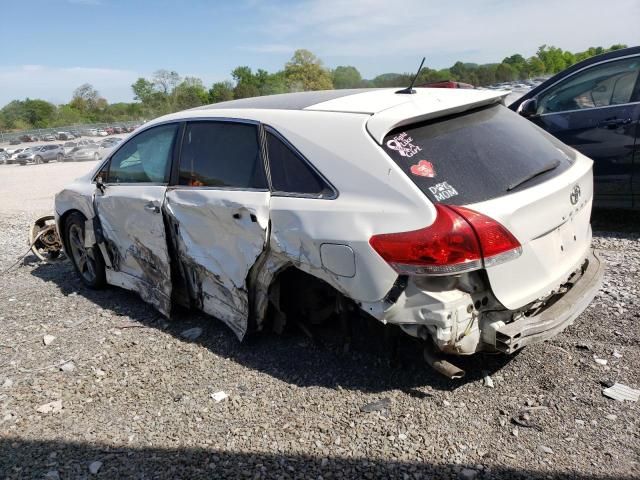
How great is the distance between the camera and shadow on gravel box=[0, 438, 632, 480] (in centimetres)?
243

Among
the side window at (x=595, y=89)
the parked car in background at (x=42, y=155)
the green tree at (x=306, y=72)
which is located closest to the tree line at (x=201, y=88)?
the green tree at (x=306, y=72)

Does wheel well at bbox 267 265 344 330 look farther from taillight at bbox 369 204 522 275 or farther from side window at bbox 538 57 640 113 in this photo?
side window at bbox 538 57 640 113

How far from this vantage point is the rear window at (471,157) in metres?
2.67

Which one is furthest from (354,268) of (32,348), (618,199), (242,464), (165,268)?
(618,199)

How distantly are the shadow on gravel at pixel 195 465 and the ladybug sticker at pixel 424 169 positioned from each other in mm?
1393

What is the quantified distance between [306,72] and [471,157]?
9678 cm

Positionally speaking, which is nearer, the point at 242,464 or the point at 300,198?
the point at 242,464

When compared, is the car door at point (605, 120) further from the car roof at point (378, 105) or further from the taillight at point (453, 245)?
the taillight at point (453, 245)

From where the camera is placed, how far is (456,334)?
260 cm

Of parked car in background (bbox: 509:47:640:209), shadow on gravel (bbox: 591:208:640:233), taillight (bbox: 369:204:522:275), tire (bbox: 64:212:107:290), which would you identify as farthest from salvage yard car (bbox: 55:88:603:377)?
shadow on gravel (bbox: 591:208:640:233)

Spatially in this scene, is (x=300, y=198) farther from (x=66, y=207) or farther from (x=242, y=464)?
(x=66, y=207)

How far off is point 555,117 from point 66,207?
518 cm

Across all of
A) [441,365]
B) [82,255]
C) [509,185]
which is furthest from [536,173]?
[82,255]

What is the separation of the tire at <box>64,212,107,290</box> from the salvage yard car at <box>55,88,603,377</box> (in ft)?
3.54
